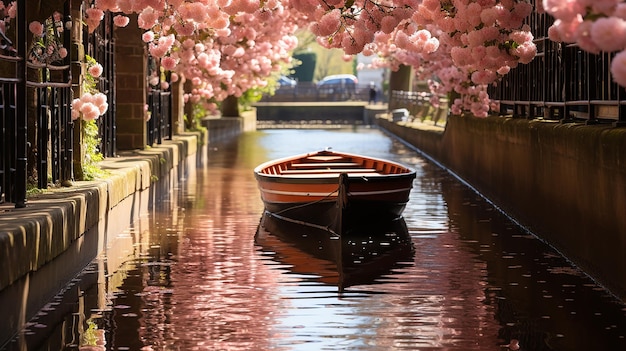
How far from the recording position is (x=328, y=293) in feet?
43.3

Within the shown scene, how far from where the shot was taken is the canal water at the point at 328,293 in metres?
10.8

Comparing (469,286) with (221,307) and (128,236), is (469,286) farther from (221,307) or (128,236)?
(128,236)

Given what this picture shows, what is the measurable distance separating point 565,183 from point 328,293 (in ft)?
13.2

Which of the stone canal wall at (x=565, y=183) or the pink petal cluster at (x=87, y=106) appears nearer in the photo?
the stone canal wall at (x=565, y=183)

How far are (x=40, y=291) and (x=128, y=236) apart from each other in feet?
19.3

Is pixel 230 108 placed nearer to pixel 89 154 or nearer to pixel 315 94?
pixel 315 94

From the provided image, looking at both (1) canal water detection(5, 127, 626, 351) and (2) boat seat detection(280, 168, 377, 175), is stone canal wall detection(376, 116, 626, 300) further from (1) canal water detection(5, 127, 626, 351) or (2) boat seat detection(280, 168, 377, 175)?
(2) boat seat detection(280, 168, 377, 175)

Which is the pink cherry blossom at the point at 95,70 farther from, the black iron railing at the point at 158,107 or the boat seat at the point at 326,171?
the black iron railing at the point at 158,107

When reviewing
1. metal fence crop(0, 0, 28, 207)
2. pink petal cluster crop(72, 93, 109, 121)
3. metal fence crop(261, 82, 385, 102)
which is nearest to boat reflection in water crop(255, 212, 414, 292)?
pink petal cluster crop(72, 93, 109, 121)

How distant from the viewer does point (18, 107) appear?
1307 cm

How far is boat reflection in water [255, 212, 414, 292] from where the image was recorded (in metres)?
14.7

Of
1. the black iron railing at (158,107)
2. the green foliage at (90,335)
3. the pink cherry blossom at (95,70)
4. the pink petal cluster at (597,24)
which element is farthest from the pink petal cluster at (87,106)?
the pink petal cluster at (597,24)

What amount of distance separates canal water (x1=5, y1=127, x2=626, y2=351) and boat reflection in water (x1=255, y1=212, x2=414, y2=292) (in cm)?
2

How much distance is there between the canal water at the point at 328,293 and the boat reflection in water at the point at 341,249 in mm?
24
